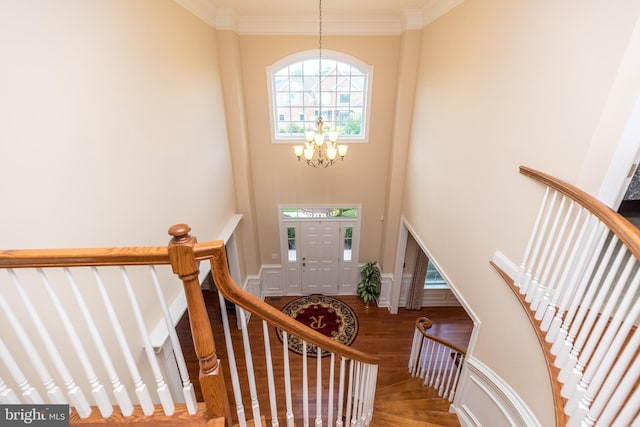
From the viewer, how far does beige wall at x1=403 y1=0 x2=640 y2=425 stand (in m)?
1.79

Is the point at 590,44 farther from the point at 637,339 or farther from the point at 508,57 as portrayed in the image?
the point at 637,339

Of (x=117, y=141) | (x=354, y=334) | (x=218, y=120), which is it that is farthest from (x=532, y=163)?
(x=354, y=334)

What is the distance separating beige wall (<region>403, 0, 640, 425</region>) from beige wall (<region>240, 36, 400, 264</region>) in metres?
1.00

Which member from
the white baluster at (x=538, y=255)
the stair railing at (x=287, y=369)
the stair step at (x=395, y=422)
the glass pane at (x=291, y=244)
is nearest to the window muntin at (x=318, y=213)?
the glass pane at (x=291, y=244)

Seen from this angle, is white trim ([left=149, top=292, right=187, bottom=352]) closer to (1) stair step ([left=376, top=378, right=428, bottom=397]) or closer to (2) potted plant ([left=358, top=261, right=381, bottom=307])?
(1) stair step ([left=376, top=378, right=428, bottom=397])

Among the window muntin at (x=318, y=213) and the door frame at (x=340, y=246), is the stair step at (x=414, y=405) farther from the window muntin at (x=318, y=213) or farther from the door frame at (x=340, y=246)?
the window muntin at (x=318, y=213)

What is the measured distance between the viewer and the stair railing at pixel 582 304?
1284 millimetres

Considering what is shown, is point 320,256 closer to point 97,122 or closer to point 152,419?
point 97,122

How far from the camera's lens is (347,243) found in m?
6.21

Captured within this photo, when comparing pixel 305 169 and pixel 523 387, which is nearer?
pixel 523 387

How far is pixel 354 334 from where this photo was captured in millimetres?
5520

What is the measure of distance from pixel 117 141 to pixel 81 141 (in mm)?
334

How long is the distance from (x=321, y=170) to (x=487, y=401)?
4.10 m

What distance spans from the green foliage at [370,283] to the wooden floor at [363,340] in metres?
0.26
